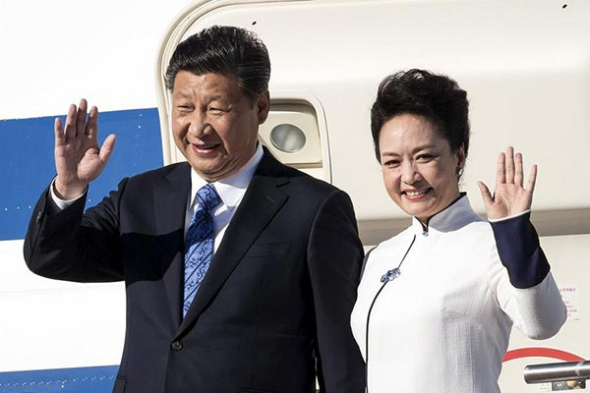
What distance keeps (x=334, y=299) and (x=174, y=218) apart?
391 mm

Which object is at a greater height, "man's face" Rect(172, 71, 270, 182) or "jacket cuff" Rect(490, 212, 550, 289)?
"man's face" Rect(172, 71, 270, 182)

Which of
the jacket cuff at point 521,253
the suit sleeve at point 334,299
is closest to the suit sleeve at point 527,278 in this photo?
the jacket cuff at point 521,253

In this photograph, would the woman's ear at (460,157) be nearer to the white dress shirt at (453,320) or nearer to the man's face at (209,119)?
the white dress shirt at (453,320)

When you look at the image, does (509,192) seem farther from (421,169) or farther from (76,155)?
(76,155)

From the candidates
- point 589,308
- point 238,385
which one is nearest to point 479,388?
point 238,385

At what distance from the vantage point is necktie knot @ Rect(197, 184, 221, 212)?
2487 mm

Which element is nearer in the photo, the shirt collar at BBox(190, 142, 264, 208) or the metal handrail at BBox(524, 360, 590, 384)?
the metal handrail at BBox(524, 360, 590, 384)

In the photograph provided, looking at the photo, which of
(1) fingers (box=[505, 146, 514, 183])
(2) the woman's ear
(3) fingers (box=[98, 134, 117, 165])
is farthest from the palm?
(3) fingers (box=[98, 134, 117, 165])

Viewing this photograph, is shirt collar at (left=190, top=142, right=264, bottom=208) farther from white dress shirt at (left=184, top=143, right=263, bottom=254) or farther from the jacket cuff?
the jacket cuff

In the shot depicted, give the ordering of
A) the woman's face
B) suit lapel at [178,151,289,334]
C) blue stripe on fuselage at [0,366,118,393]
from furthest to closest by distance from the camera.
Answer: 1. blue stripe on fuselage at [0,366,118,393]
2. suit lapel at [178,151,289,334]
3. the woman's face

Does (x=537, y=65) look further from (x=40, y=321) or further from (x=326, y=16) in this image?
(x=40, y=321)

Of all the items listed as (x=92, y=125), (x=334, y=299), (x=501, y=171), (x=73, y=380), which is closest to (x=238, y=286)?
(x=334, y=299)

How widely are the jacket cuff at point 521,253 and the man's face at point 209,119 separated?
71cm

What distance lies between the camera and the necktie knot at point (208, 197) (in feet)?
8.16
